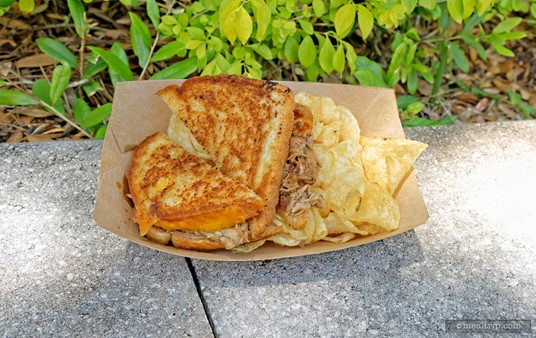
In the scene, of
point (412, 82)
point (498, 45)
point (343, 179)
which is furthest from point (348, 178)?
point (498, 45)

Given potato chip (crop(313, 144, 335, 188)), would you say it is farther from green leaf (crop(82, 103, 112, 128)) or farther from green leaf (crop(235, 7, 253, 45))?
green leaf (crop(82, 103, 112, 128))

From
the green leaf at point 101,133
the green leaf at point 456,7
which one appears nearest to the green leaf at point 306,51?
the green leaf at point 456,7

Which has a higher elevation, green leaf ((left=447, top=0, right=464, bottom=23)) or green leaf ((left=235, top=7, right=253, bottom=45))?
green leaf ((left=235, top=7, right=253, bottom=45))

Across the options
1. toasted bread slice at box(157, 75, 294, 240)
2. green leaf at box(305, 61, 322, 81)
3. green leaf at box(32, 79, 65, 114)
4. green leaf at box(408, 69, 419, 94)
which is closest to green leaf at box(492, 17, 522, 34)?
green leaf at box(408, 69, 419, 94)

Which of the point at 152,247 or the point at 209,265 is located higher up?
the point at 152,247

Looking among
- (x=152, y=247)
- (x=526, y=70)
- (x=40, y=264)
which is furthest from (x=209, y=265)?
(x=526, y=70)

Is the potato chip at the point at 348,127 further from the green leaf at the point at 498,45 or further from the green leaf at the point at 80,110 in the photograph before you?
the green leaf at the point at 498,45

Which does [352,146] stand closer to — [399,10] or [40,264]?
[399,10]
